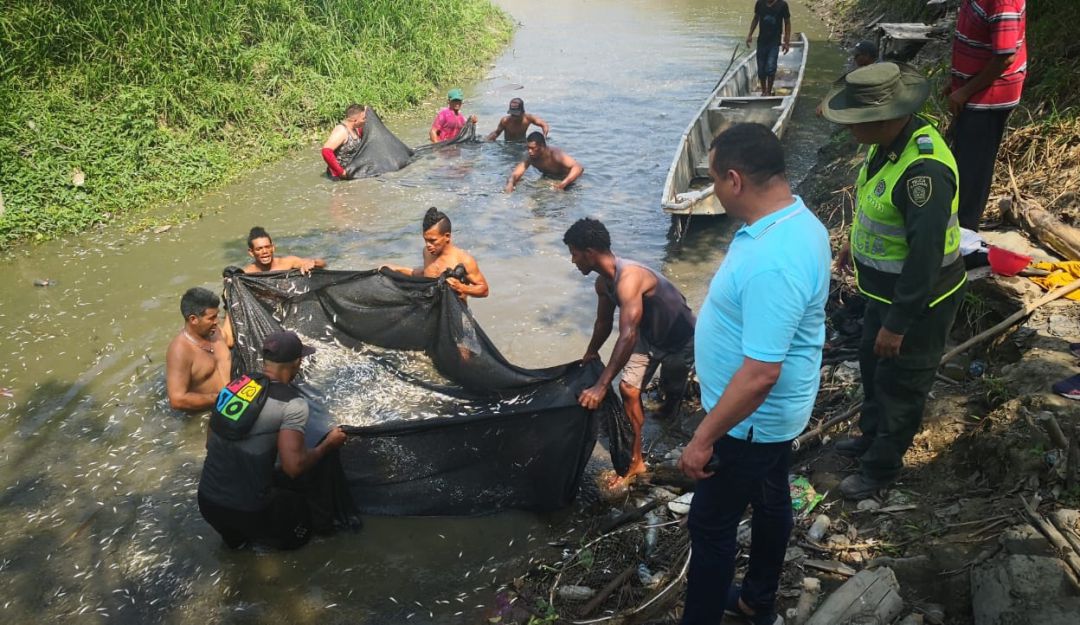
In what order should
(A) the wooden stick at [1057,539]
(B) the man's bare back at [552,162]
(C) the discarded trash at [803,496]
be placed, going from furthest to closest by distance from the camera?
(B) the man's bare back at [552,162], (C) the discarded trash at [803,496], (A) the wooden stick at [1057,539]

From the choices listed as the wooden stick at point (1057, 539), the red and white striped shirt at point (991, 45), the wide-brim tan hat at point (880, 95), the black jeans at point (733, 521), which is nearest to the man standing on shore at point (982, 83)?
the red and white striped shirt at point (991, 45)

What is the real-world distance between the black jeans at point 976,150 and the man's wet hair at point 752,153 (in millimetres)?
2620

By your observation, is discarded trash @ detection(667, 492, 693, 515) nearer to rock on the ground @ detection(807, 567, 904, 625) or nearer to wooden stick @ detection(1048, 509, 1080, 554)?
rock on the ground @ detection(807, 567, 904, 625)

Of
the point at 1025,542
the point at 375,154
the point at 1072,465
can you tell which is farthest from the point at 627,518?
the point at 375,154

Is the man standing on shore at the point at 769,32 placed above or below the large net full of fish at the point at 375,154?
above

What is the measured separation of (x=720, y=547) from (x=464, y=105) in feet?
44.1

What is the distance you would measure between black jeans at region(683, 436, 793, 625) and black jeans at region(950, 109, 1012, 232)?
8.60 ft

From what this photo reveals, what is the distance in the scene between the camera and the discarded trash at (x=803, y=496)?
3814 millimetres

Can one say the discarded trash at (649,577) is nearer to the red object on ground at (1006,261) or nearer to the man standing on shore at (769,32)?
the red object on ground at (1006,261)

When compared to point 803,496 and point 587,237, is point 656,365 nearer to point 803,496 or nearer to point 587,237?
point 587,237

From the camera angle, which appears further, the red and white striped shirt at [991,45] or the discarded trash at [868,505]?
the red and white striped shirt at [991,45]

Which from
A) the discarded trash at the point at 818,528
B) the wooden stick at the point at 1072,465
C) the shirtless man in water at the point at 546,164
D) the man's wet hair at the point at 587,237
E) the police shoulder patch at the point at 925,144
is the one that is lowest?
the shirtless man in water at the point at 546,164

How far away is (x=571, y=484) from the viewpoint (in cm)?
421

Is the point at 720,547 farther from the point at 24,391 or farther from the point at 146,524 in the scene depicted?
the point at 24,391
